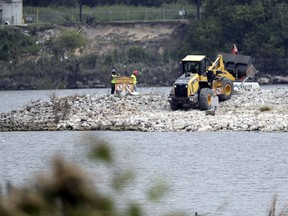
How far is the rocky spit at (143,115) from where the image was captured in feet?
103

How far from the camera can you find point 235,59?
134 feet

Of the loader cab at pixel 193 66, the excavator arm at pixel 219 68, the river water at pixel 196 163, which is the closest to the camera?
the river water at pixel 196 163

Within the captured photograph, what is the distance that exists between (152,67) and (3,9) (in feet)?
40.7

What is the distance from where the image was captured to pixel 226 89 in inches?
1470

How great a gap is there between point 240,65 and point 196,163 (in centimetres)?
1637

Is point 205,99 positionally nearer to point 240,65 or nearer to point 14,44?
point 240,65

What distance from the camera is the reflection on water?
17.8 m

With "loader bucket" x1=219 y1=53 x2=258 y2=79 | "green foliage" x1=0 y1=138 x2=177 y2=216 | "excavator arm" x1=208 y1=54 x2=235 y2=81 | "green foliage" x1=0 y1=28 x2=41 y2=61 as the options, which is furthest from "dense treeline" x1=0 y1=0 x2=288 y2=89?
"green foliage" x1=0 y1=138 x2=177 y2=216

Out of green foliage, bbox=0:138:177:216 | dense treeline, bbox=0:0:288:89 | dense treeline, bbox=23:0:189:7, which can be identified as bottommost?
dense treeline, bbox=0:0:288:89

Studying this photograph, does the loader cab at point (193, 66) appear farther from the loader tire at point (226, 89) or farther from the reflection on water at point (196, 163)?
the reflection on water at point (196, 163)

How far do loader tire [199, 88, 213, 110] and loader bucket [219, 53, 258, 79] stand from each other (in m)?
5.61

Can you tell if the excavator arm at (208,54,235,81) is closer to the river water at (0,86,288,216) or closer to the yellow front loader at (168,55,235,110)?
the yellow front loader at (168,55,235,110)

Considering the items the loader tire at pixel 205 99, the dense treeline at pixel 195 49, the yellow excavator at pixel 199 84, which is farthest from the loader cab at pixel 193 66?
the dense treeline at pixel 195 49

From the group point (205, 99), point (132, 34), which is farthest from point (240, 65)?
point (132, 34)
